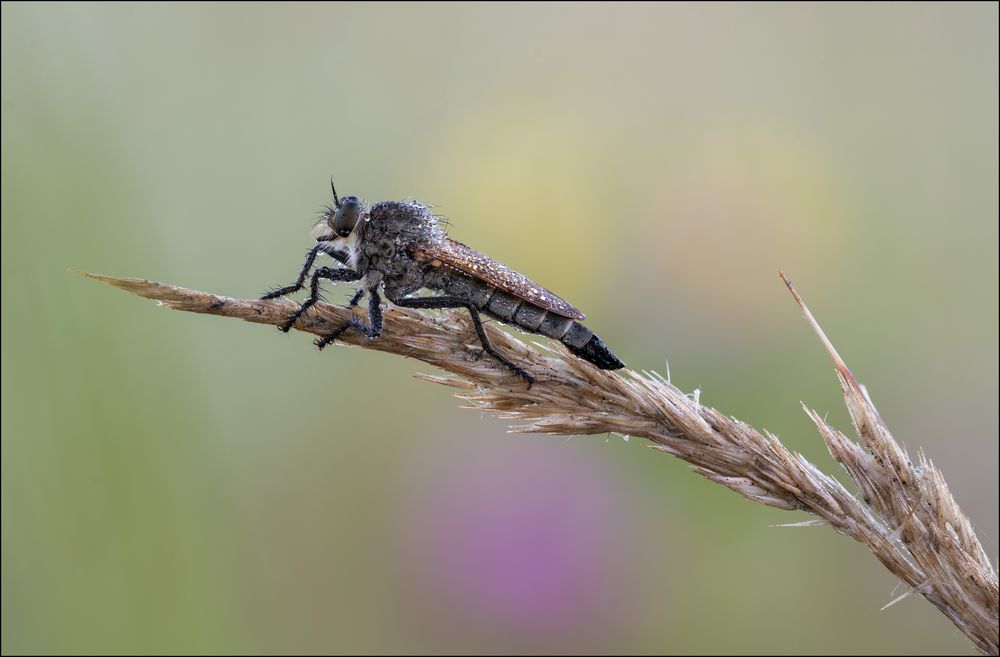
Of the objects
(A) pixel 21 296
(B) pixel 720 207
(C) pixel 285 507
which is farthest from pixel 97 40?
(B) pixel 720 207

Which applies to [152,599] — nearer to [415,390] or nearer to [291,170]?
[415,390]

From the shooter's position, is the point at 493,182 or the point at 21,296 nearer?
the point at 21,296

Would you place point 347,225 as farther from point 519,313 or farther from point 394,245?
point 519,313

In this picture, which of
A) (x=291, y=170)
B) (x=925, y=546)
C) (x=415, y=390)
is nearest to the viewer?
(x=925, y=546)

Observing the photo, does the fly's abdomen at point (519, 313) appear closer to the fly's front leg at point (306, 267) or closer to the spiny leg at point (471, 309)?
the spiny leg at point (471, 309)

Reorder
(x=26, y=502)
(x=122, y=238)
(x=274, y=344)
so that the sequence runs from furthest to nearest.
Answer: (x=274, y=344) < (x=122, y=238) < (x=26, y=502)

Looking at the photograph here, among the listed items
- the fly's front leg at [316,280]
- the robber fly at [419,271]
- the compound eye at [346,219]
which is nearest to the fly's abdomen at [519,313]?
the robber fly at [419,271]
